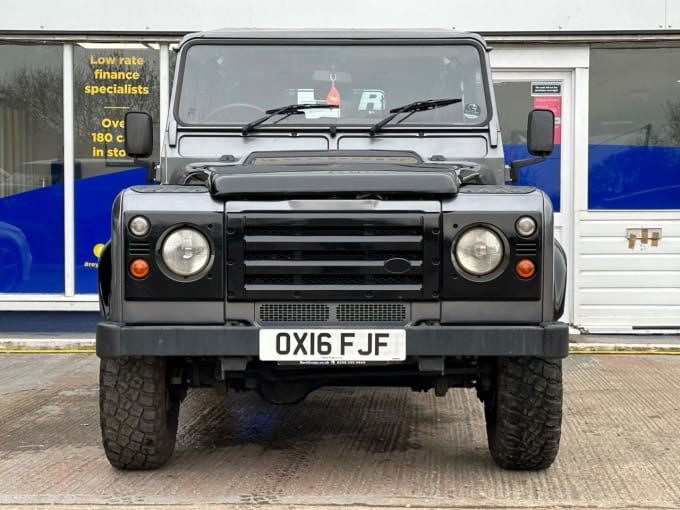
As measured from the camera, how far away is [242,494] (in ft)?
14.6

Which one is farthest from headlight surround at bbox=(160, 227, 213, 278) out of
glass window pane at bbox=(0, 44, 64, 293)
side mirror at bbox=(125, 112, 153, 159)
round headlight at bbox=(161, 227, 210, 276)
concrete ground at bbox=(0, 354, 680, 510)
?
glass window pane at bbox=(0, 44, 64, 293)

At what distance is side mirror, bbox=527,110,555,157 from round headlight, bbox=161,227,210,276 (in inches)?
82.6

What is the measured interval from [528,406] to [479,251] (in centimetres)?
76

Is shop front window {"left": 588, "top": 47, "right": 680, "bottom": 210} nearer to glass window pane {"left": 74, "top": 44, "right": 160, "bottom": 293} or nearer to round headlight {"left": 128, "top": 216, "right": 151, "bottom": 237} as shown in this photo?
glass window pane {"left": 74, "top": 44, "right": 160, "bottom": 293}

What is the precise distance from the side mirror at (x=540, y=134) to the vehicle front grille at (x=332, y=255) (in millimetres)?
1473

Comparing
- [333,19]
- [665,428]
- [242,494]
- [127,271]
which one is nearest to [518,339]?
[242,494]

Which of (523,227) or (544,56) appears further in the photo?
(544,56)

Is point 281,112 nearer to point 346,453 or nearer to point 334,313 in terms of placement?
point 334,313

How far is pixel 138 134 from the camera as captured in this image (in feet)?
18.0

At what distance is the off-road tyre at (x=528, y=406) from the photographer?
4.47 meters

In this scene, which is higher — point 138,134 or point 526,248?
point 138,134

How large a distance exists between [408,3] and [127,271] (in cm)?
536

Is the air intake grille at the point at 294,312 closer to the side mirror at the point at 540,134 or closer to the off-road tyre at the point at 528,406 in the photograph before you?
the off-road tyre at the point at 528,406

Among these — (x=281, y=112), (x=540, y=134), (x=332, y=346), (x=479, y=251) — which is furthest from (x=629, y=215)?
(x=332, y=346)
